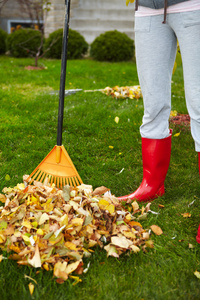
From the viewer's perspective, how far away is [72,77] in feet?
18.9

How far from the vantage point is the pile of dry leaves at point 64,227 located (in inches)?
59.2

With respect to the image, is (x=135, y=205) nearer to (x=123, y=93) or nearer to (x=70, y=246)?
(x=70, y=246)

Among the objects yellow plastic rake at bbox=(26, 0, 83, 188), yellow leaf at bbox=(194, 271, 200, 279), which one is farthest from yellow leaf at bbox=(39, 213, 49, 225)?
yellow leaf at bbox=(194, 271, 200, 279)

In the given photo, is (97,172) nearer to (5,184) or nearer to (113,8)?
(5,184)

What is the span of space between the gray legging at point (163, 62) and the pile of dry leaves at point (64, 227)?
1.82ft

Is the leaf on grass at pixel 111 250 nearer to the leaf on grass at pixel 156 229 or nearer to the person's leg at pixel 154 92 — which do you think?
the leaf on grass at pixel 156 229

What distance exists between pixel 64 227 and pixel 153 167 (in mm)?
786

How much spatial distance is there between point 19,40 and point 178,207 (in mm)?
8010

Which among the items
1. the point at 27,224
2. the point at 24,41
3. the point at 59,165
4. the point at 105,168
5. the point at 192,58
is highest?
the point at 192,58

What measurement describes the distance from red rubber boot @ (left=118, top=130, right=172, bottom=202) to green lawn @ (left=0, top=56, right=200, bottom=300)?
0.08m

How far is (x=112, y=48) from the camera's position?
8570mm

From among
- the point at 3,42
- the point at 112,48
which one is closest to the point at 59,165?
the point at 112,48

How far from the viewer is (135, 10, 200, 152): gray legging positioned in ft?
5.42

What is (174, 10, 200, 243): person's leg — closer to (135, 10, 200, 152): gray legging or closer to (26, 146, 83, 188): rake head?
(135, 10, 200, 152): gray legging
